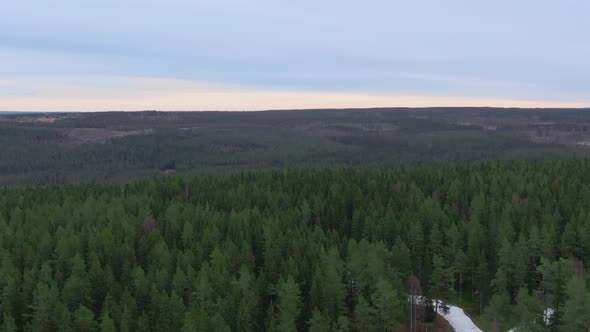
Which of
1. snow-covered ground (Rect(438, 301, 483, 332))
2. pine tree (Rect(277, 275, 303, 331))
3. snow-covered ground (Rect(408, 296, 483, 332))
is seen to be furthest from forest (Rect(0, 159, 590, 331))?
snow-covered ground (Rect(438, 301, 483, 332))

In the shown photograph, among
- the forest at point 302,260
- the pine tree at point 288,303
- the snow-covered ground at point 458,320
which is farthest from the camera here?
the snow-covered ground at point 458,320

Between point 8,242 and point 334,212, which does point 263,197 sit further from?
point 8,242

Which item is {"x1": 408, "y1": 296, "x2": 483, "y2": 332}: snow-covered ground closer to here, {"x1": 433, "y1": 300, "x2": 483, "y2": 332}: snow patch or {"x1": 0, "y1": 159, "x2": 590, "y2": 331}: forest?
{"x1": 433, "y1": 300, "x2": 483, "y2": 332}: snow patch

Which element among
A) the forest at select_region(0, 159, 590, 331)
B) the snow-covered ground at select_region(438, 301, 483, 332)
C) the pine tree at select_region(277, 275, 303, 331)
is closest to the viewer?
the pine tree at select_region(277, 275, 303, 331)

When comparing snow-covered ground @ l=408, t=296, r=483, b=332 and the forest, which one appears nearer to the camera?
the forest

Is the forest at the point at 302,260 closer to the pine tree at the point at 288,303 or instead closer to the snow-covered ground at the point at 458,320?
the pine tree at the point at 288,303

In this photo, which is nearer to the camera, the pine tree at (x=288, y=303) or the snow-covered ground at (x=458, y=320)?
the pine tree at (x=288, y=303)

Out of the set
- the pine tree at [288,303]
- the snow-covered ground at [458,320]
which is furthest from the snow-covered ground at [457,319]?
the pine tree at [288,303]

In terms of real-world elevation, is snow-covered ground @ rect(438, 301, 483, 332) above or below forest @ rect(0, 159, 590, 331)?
below
